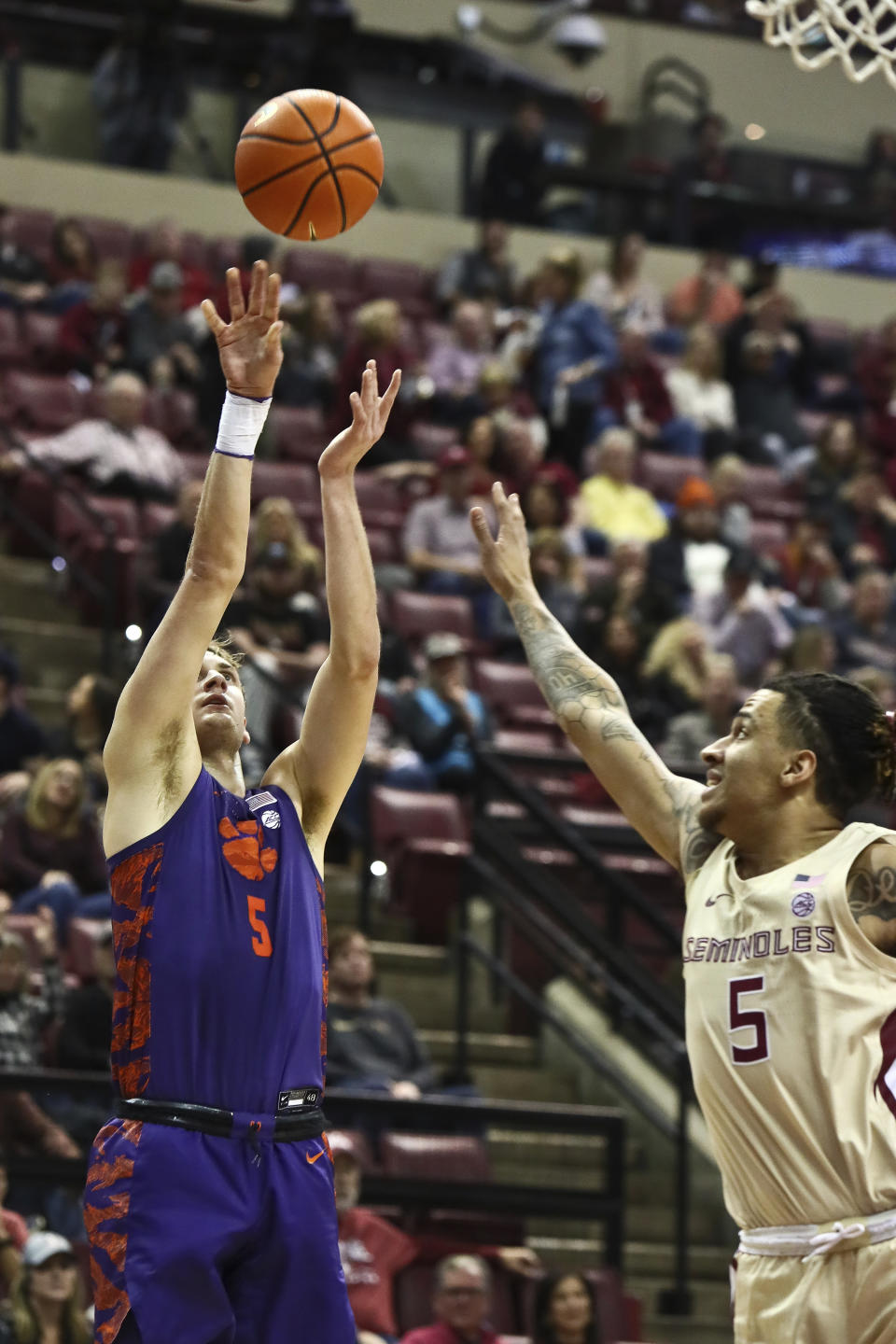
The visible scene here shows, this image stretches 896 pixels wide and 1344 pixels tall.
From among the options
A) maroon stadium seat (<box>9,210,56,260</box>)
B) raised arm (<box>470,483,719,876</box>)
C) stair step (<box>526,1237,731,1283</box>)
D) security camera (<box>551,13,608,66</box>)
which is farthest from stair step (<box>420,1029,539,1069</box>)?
security camera (<box>551,13,608,66</box>)

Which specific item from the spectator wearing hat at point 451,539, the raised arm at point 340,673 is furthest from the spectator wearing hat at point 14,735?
the raised arm at point 340,673

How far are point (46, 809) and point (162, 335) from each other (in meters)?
4.84

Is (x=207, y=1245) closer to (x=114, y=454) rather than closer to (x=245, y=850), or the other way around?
(x=245, y=850)

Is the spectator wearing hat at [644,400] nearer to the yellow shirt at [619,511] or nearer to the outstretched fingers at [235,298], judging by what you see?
the yellow shirt at [619,511]

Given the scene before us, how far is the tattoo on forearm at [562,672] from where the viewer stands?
194 inches

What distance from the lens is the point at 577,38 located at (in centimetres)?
1834

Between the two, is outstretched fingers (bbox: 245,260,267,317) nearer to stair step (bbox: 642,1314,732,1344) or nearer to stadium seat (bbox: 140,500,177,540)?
stair step (bbox: 642,1314,732,1344)

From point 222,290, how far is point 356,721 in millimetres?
9792

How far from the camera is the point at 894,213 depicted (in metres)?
18.7

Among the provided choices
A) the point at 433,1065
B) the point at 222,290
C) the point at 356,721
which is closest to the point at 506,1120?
the point at 433,1065

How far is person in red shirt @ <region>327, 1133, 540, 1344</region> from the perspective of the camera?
7.43 meters

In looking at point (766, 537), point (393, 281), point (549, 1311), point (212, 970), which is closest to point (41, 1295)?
point (549, 1311)

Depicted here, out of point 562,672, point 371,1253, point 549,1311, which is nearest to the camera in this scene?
point 562,672

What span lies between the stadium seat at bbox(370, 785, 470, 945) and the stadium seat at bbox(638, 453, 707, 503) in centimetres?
489
